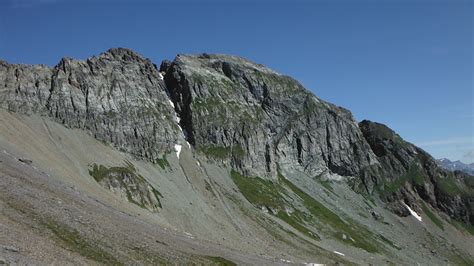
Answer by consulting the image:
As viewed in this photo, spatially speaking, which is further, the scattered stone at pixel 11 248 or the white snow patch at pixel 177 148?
the white snow patch at pixel 177 148

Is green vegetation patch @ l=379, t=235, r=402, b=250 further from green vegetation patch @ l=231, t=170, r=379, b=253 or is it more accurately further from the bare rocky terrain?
green vegetation patch @ l=231, t=170, r=379, b=253

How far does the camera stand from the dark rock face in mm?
152250

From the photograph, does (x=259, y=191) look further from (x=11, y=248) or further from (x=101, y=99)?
(x=11, y=248)

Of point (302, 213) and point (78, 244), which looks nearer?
point (78, 244)

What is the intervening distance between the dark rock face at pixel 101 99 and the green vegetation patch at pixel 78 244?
10683 cm

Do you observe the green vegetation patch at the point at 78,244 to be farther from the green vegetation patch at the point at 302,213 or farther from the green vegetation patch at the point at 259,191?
the green vegetation patch at the point at 259,191

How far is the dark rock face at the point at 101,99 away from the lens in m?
152

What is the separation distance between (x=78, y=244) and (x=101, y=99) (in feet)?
431

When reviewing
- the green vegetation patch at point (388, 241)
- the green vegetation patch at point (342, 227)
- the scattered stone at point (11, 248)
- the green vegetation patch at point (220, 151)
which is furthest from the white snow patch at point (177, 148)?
the scattered stone at point (11, 248)

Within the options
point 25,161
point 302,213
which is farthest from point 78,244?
point 302,213

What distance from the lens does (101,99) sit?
169 metres

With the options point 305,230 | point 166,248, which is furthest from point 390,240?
point 166,248

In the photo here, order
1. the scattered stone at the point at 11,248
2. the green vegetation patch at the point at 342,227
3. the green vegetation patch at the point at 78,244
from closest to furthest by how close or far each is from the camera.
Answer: the scattered stone at the point at 11,248
the green vegetation patch at the point at 78,244
the green vegetation patch at the point at 342,227

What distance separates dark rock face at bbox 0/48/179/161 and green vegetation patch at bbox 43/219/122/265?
106835 millimetres
